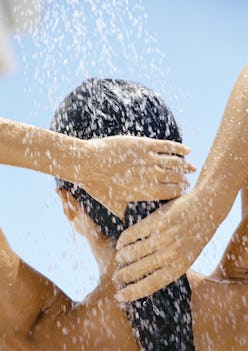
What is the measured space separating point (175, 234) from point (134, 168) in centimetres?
16

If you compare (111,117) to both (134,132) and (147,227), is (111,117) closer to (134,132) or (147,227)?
(134,132)

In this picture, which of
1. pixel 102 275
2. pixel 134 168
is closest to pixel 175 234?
pixel 134 168

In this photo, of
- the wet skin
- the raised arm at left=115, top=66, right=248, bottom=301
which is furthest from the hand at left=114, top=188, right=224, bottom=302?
the wet skin

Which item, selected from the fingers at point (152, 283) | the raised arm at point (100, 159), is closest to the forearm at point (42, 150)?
the raised arm at point (100, 159)

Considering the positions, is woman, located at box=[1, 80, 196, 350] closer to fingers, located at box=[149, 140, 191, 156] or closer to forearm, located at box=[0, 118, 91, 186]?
fingers, located at box=[149, 140, 191, 156]

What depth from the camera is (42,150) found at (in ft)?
4.64

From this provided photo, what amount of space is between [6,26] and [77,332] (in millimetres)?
2892

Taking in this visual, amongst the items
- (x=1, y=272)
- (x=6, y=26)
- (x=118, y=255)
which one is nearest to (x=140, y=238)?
(x=118, y=255)

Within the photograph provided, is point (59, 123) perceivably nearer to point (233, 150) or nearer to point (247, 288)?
point (233, 150)

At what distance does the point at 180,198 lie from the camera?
1.45 m

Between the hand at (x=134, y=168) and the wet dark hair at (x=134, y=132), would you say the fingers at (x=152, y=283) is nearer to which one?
the wet dark hair at (x=134, y=132)

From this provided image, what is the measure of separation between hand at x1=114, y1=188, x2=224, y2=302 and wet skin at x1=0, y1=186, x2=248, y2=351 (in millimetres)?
150

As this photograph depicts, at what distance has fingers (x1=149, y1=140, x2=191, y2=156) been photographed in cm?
143

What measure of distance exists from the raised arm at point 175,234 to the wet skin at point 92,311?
14cm
